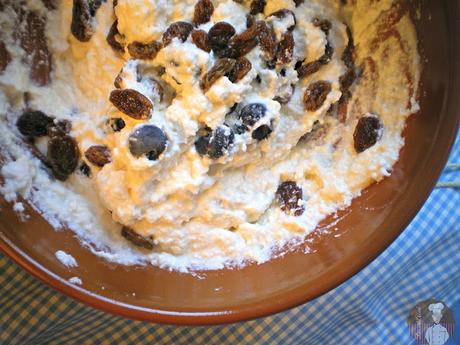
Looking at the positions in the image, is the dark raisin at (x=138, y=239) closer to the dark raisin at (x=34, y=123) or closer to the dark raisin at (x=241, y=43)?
the dark raisin at (x=34, y=123)

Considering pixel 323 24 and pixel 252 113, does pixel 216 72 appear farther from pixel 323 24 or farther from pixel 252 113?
pixel 323 24

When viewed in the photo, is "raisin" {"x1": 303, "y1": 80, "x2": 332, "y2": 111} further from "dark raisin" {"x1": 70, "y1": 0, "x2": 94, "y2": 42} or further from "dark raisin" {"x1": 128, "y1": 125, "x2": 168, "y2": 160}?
"dark raisin" {"x1": 70, "y1": 0, "x2": 94, "y2": 42}

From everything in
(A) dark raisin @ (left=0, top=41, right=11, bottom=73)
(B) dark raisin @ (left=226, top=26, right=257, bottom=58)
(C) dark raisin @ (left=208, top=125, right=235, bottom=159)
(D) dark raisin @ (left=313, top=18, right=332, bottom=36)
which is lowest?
(C) dark raisin @ (left=208, top=125, right=235, bottom=159)

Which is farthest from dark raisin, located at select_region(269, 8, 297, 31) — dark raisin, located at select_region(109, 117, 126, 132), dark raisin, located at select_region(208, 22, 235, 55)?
dark raisin, located at select_region(109, 117, 126, 132)

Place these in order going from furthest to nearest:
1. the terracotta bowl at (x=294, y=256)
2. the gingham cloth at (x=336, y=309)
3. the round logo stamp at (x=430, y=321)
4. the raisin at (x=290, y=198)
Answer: the round logo stamp at (x=430, y=321) → the gingham cloth at (x=336, y=309) → the raisin at (x=290, y=198) → the terracotta bowl at (x=294, y=256)

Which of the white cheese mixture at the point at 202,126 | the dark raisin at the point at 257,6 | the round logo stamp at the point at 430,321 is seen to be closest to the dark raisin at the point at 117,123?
the white cheese mixture at the point at 202,126

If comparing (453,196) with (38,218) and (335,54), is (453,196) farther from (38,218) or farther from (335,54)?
(38,218)

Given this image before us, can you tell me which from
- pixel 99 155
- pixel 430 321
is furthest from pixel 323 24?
pixel 430 321
